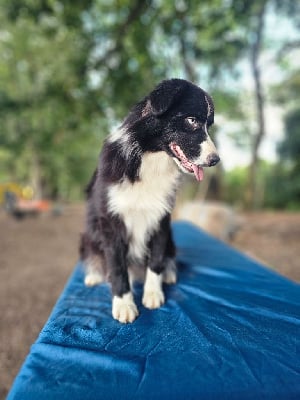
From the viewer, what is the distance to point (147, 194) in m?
1.66

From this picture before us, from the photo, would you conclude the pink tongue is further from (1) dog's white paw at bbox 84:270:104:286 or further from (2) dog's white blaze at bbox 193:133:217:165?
(1) dog's white paw at bbox 84:270:104:286

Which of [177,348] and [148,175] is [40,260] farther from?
[177,348]

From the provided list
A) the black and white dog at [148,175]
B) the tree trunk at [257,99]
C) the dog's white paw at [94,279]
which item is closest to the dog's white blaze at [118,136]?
the black and white dog at [148,175]

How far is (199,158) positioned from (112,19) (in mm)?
8305

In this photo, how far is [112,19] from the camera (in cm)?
829

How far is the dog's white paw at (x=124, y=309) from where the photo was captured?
157 cm

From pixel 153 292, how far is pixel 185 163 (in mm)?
764

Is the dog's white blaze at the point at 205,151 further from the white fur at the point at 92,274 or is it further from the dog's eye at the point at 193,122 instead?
the white fur at the point at 92,274

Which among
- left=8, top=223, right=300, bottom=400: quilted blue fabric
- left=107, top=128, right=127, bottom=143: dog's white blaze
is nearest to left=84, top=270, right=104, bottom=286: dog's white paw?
left=8, top=223, right=300, bottom=400: quilted blue fabric

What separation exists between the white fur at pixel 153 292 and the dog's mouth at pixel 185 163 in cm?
66

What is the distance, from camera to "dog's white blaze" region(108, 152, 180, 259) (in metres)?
1.63

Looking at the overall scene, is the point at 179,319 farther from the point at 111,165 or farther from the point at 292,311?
the point at 111,165

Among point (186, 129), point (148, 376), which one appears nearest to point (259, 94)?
point (186, 129)

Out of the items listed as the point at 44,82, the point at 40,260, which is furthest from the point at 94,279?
the point at 44,82
